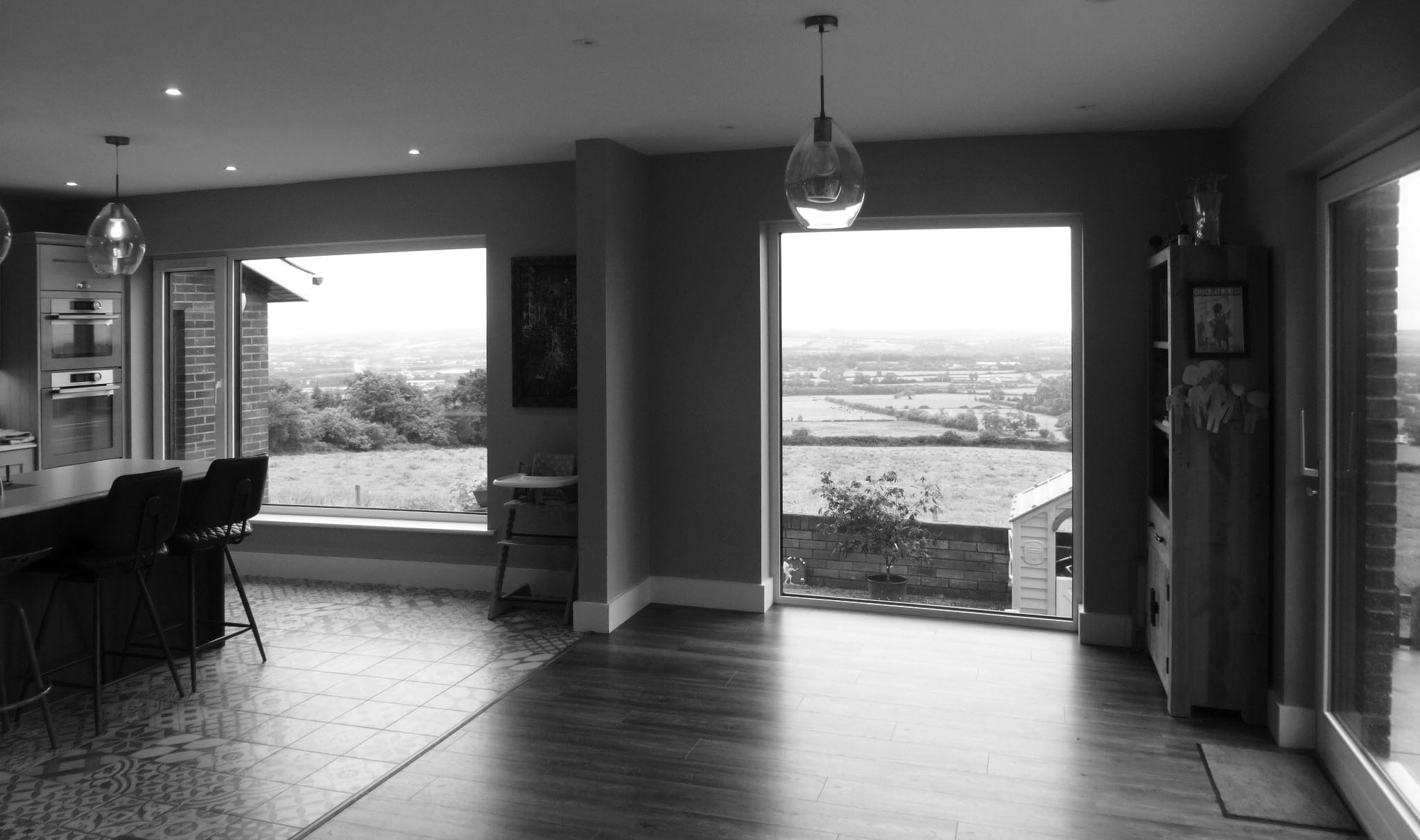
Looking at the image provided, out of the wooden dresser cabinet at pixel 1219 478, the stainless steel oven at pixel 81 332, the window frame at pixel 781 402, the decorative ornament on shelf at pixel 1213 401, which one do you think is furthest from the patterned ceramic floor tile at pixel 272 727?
the decorative ornament on shelf at pixel 1213 401

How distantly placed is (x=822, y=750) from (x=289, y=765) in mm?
2050

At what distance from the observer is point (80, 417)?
7082mm

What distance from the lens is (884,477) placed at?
6.08 meters

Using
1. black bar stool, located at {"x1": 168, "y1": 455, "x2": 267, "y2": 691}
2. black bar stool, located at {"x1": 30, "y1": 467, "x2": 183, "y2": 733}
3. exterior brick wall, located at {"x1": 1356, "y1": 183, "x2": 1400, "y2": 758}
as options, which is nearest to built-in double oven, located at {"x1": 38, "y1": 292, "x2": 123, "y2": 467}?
black bar stool, located at {"x1": 168, "y1": 455, "x2": 267, "y2": 691}

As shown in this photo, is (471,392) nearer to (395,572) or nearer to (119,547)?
(395,572)

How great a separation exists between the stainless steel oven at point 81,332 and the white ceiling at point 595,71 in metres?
1.33

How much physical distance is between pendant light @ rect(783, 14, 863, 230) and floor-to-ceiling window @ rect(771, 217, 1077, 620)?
8.80ft

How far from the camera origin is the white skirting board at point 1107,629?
5316mm

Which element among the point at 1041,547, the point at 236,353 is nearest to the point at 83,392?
the point at 236,353

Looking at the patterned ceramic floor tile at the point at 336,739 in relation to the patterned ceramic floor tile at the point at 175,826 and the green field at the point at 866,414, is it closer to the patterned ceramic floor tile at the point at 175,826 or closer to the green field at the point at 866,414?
the patterned ceramic floor tile at the point at 175,826

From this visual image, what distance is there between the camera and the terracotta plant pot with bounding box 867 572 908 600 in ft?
19.6

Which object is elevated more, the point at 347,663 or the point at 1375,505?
the point at 1375,505

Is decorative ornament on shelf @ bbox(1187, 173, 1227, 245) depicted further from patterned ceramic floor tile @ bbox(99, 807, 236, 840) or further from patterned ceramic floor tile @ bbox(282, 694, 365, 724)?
patterned ceramic floor tile @ bbox(99, 807, 236, 840)

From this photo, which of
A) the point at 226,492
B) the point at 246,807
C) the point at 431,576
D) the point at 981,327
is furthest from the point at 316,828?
the point at 981,327
